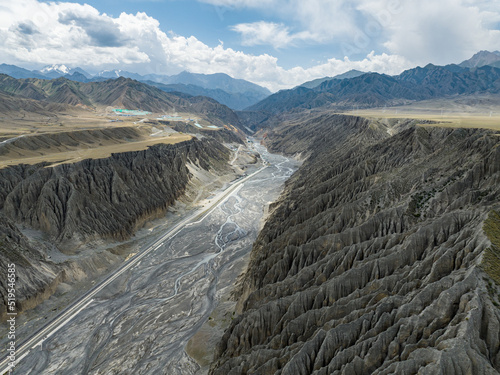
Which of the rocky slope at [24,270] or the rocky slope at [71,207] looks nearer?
the rocky slope at [24,270]

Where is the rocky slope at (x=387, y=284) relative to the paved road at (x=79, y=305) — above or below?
above

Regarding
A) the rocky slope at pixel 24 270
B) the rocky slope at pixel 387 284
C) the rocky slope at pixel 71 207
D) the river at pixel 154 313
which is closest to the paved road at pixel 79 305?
the river at pixel 154 313

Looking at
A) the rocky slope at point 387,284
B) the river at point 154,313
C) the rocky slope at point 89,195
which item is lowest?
the river at point 154,313

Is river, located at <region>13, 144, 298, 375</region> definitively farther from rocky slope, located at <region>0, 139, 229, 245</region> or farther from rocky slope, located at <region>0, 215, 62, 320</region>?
rocky slope, located at <region>0, 139, 229, 245</region>

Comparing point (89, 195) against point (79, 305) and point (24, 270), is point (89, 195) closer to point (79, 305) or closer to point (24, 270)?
point (24, 270)

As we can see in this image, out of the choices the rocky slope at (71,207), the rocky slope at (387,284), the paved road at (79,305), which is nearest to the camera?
the rocky slope at (387,284)

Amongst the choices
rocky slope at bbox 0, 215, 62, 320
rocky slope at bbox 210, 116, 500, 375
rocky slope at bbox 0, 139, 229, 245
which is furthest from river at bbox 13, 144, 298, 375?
rocky slope at bbox 0, 139, 229, 245

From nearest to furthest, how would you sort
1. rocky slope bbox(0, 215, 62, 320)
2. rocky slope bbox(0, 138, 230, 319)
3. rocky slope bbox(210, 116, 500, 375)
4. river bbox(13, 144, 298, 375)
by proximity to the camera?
rocky slope bbox(210, 116, 500, 375) < river bbox(13, 144, 298, 375) < rocky slope bbox(0, 215, 62, 320) < rocky slope bbox(0, 138, 230, 319)

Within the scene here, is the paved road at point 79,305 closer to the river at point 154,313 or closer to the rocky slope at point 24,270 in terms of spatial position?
the river at point 154,313

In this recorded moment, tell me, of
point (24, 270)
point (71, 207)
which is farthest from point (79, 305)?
point (71, 207)
